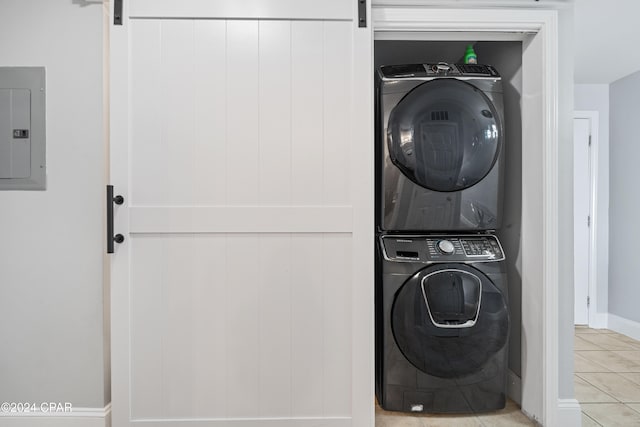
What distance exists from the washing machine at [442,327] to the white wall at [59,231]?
4.34 feet

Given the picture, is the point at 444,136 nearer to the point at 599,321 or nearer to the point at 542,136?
the point at 542,136

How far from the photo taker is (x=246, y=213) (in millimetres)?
1645

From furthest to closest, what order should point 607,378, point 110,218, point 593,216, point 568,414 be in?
point 593,216
point 607,378
point 568,414
point 110,218

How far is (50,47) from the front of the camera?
1.68 metres

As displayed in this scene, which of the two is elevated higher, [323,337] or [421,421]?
[323,337]

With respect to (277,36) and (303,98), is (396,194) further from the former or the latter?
(277,36)

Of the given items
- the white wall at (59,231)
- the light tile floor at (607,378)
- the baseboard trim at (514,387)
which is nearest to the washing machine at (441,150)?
the baseboard trim at (514,387)

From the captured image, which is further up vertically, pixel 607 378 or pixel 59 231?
pixel 59 231

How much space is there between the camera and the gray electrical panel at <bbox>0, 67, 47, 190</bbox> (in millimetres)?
1680

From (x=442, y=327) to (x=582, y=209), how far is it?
8.96ft

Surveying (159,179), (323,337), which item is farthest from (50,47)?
(323,337)

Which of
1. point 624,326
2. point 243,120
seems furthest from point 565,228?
point 624,326

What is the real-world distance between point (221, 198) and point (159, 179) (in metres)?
0.28

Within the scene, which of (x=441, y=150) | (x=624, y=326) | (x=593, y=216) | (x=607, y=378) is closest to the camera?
(x=441, y=150)
